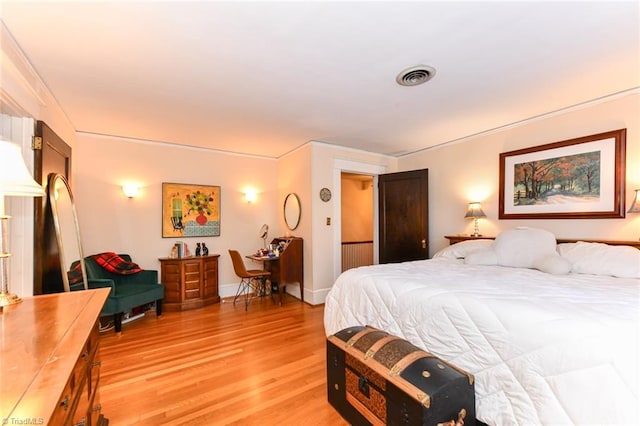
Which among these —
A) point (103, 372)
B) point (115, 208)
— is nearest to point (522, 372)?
point (103, 372)

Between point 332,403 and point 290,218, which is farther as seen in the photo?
point 290,218

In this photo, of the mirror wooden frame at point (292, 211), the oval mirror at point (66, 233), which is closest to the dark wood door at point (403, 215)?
the mirror wooden frame at point (292, 211)

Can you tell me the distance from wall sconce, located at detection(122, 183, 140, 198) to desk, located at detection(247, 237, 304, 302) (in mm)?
1877

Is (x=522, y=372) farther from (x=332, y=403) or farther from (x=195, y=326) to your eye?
(x=195, y=326)

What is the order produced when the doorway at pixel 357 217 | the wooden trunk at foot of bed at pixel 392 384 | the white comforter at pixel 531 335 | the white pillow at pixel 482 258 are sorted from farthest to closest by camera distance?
the doorway at pixel 357 217 → the white pillow at pixel 482 258 → the wooden trunk at foot of bed at pixel 392 384 → the white comforter at pixel 531 335

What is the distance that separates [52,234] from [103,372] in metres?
1.22

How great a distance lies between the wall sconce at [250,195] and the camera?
4770 millimetres

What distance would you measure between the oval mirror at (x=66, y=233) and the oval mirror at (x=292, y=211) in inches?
→ 105

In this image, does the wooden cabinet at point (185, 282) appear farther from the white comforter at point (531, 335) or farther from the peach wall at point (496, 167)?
the peach wall at point (496, 167)

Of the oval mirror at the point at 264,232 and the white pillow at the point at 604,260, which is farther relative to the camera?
the oval mirror at the point at 264,232

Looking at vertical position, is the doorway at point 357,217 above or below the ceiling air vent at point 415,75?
below

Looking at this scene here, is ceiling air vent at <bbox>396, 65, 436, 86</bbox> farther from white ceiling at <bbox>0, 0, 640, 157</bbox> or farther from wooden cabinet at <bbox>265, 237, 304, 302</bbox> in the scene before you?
wooden cabinet at <bbox>265, 237, 304, 302</bbox>

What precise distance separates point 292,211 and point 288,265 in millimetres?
915

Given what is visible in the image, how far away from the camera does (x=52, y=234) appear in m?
2.27
